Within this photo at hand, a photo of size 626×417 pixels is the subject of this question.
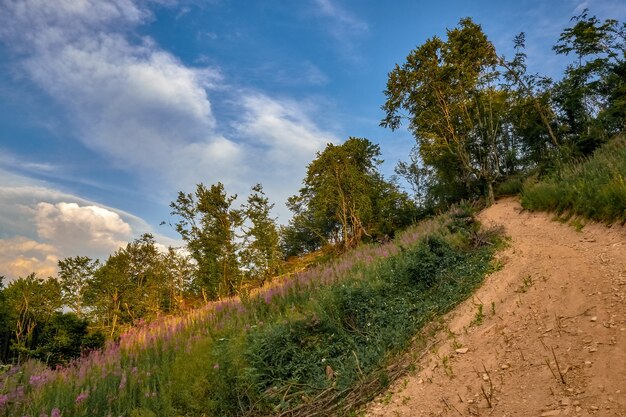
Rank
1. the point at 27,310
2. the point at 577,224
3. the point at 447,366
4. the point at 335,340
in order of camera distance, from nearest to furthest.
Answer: the point at 447,366
the point at 335,340
the point at 577,224
the point at 27,310

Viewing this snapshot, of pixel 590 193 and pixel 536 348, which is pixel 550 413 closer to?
pixel 536 348

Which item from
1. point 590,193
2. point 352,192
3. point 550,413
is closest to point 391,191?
point 352,192

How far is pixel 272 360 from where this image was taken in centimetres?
527

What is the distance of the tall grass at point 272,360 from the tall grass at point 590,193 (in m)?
2.33

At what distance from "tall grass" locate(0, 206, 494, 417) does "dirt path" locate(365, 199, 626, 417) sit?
0.68 m

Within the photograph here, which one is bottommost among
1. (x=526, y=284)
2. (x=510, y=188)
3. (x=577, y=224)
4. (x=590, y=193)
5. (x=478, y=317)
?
(x=478, y=317)

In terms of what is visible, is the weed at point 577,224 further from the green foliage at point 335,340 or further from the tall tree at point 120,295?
the tall tree at point 120,295

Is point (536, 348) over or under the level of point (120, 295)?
under

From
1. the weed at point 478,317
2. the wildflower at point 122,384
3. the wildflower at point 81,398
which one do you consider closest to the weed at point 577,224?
the weed at point 478,317

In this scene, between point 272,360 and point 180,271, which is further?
point 180,271

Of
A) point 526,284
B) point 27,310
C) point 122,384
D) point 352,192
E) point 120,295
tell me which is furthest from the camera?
point 352,192

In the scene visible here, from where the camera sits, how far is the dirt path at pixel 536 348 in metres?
2.86

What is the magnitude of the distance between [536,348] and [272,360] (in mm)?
3644

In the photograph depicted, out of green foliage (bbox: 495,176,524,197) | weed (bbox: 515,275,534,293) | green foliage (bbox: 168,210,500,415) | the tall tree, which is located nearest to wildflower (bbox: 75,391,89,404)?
green foliage (bbox: 168,210,500,415)
